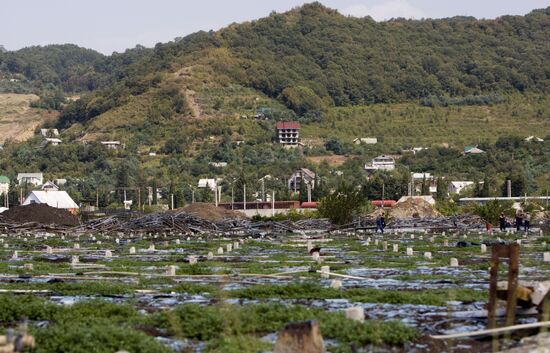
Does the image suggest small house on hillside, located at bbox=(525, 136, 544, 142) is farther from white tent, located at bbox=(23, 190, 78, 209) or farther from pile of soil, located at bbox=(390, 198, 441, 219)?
white tent, located at bbox=(23, 190, 78, 209)

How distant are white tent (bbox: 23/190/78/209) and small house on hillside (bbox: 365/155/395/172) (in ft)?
186

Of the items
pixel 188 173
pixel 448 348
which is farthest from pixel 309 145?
pixel 448 348

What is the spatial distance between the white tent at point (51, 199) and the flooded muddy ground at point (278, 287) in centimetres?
5881

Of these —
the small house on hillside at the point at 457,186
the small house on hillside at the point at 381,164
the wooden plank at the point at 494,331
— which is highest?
the small house on hillside at the point at 381,164

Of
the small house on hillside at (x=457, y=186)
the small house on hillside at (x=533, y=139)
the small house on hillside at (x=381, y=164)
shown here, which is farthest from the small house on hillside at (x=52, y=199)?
the small house on hillside at (x=533, y=139)

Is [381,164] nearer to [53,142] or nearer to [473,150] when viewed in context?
[473,150]

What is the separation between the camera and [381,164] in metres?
158

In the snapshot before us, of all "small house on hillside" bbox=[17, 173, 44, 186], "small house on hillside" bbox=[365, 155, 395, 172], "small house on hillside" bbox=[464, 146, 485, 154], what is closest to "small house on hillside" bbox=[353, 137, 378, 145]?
"small house on hillside" bbox=[365, 155, 395, 172]

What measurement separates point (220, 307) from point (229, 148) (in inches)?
5768

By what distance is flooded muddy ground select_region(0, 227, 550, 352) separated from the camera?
17.9 m

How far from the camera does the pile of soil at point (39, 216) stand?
75625mm

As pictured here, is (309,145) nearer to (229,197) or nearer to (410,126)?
(410,126)

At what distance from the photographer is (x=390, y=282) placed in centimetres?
2722

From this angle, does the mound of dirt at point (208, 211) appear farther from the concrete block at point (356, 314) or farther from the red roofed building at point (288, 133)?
the red roofed building at point (288, 133)
